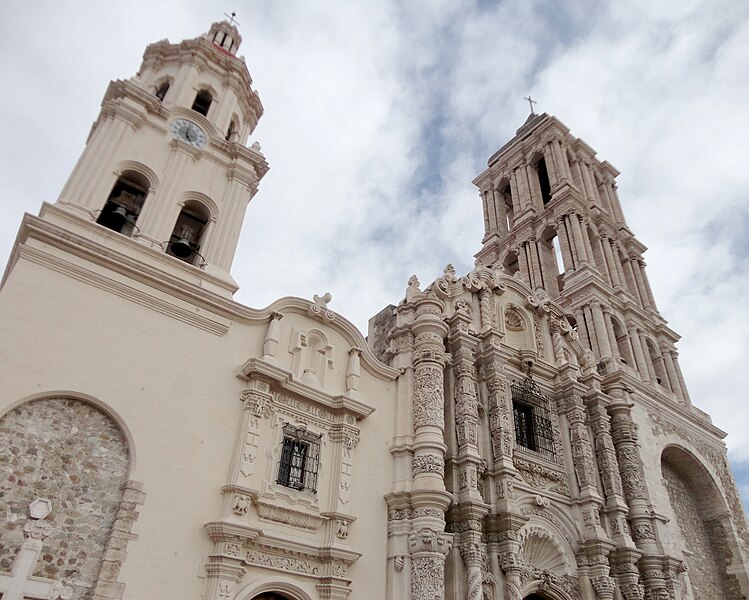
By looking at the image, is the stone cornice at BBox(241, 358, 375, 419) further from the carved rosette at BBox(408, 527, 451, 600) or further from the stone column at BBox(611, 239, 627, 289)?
the stone column at BBox(611, 239, 627, 289)

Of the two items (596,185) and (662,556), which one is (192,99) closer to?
(662,556)

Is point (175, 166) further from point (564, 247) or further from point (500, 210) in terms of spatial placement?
point (500, 210)

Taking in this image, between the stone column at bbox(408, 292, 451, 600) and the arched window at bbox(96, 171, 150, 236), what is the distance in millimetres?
7209

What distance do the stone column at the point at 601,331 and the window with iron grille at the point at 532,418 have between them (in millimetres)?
4893

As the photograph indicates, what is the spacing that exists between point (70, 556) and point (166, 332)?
4.19 metres

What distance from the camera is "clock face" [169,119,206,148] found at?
14.6 metres

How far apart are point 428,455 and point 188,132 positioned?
32.6 ft

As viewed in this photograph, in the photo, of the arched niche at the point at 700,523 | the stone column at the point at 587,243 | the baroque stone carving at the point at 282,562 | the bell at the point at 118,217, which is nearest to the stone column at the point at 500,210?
the stone column at the point at 587,243

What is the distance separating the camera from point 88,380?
32.2ft

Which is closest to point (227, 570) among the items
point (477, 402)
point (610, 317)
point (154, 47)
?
point (477, 402)

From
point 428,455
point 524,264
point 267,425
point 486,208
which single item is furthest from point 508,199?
point 267,425

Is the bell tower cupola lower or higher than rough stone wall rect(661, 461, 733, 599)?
higher

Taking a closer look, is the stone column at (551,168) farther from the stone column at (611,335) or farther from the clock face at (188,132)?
the clock face at (188,132)

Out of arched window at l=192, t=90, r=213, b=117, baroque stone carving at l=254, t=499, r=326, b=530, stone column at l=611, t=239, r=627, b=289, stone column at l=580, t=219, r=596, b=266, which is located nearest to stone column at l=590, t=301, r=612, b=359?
stone column at l=580, t=219, r=596, b=266
